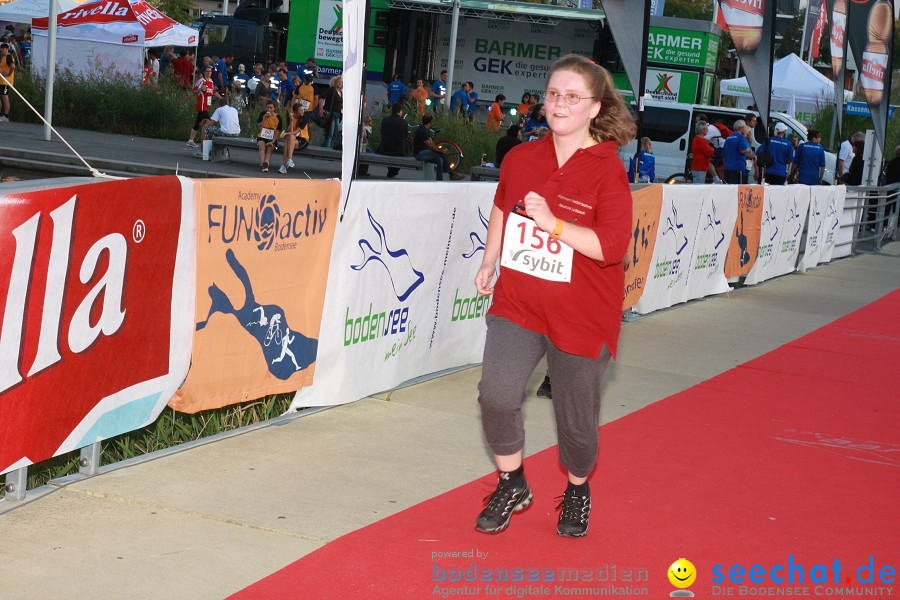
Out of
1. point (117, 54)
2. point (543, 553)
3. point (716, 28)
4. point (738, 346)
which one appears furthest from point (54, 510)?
point (716, 28)

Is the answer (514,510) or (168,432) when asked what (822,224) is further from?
(514,510)

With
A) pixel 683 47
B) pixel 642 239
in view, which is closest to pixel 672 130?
pixel 683 47

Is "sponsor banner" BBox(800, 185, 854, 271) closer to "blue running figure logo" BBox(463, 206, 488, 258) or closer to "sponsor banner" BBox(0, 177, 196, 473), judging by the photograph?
"blue running figure logo" BBox(463, 206, 488, 258)

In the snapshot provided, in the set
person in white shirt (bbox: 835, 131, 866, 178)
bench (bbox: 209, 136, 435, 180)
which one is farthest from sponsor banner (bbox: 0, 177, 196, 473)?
person in white shirt (bbox: 835, 131, 866, 178)

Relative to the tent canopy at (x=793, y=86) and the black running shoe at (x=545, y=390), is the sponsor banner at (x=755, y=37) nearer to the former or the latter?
the black running shoe at (x=545, y=390)

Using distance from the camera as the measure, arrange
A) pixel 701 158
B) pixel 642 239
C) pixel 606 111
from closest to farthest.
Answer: pixel 606 111 → pixel 642 239 → pixel 701 158

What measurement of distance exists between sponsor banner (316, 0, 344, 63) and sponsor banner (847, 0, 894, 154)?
1875 centimetres

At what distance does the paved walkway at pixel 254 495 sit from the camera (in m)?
4.27

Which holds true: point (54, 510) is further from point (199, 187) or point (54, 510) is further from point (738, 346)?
point (738, 346)

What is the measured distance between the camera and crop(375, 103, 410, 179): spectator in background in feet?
73.6

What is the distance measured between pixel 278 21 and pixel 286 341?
122 ft

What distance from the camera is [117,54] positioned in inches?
1161

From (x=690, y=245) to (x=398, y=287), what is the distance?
6.12 metres

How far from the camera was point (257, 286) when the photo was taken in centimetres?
610
